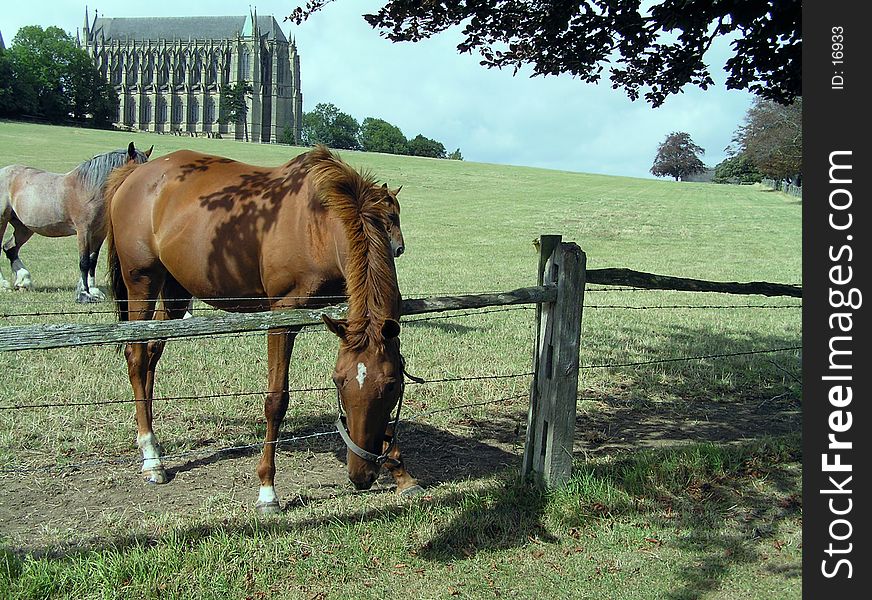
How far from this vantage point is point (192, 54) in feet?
395

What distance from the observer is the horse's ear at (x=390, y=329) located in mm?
4117

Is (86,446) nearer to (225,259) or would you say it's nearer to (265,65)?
(225,259)

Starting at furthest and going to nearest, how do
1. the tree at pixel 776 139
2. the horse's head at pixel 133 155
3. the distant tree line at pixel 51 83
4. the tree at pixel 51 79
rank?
the tree at pixel 51 79, the distant tree line at pixel 51 83, the tree at pixel 776 139, the horse's head at pixel 133 155

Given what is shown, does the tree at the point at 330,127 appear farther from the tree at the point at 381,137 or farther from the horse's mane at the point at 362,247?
the horse's mane at the point at 362,247

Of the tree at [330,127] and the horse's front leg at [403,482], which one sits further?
the tree at [330,127]

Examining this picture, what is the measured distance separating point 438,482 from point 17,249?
39.7 feet

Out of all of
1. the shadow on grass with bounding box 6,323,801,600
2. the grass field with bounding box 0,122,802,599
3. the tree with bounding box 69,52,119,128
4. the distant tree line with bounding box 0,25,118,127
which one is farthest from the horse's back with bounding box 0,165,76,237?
the tree with bounding box 69,52,119,128

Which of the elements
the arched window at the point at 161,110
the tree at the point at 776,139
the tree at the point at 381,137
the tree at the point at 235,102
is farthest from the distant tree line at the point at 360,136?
the tree at the point at 776,139

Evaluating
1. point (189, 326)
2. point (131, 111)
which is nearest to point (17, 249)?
point (189, 326)

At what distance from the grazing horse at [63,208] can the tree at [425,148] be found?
88793 millimetres

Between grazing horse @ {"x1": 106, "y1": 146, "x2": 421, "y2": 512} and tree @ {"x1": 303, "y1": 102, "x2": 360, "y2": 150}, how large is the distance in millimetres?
104251

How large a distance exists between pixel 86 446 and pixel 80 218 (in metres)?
7.82

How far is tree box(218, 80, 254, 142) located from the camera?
116 meters

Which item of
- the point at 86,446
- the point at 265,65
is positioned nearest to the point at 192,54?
the point at 265,65
